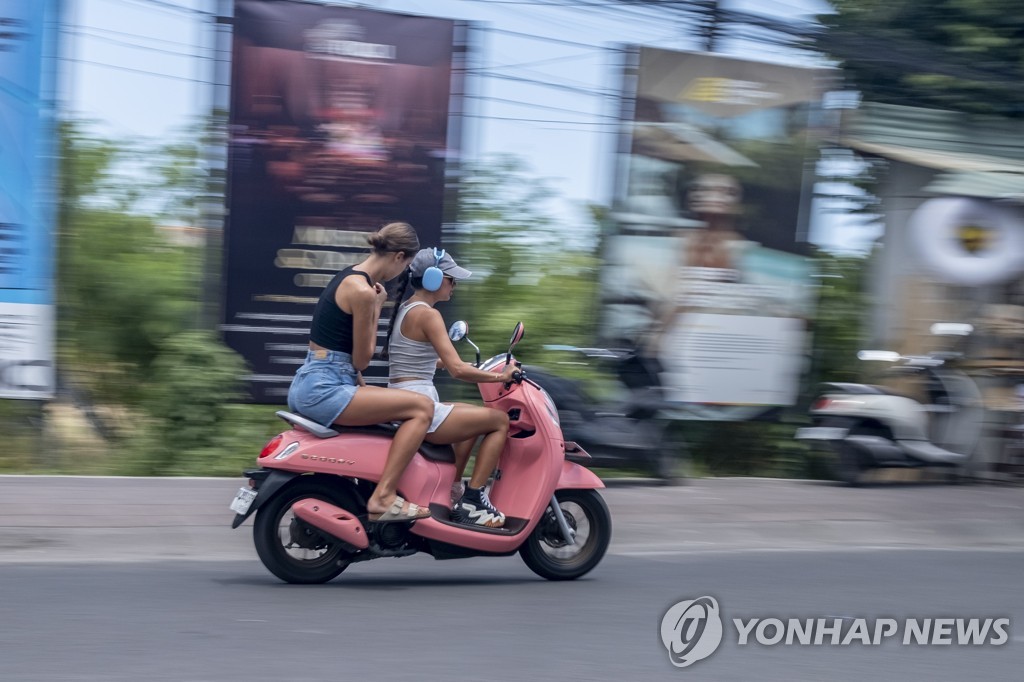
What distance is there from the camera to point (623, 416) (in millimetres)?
10203

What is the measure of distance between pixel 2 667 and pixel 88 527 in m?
2.94

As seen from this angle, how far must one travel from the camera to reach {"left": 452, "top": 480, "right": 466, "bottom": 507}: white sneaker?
645cm

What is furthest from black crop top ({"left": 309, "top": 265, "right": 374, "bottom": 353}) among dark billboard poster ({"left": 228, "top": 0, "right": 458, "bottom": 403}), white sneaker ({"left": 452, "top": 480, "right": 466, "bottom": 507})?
dark billboard poster ({"left": 228, "top": 0, "right": 458, "bottom": 403})

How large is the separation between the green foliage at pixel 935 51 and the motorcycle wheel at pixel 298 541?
7.94m

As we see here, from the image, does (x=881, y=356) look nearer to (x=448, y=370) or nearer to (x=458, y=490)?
(x=458, y=490)

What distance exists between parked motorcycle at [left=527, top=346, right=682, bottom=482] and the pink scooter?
3065 millimetres

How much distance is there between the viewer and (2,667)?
180 inches

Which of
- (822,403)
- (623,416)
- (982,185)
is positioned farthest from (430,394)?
(982,185)

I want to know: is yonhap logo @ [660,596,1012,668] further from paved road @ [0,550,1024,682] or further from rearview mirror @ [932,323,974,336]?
rearview mirror @ [932,323,974,336]

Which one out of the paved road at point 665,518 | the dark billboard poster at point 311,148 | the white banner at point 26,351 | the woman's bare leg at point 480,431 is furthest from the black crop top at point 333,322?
the white banner at point 26,351

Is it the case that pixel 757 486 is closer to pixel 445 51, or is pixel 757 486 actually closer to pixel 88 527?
pixel 445 51

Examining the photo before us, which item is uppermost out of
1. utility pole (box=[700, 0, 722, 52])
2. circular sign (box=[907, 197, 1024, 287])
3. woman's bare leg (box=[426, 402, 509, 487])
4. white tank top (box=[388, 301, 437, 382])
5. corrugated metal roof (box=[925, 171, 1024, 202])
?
utility pole (box=[700, 0, 722, 52])

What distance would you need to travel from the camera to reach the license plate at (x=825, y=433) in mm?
10828

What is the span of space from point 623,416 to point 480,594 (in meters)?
4.18
